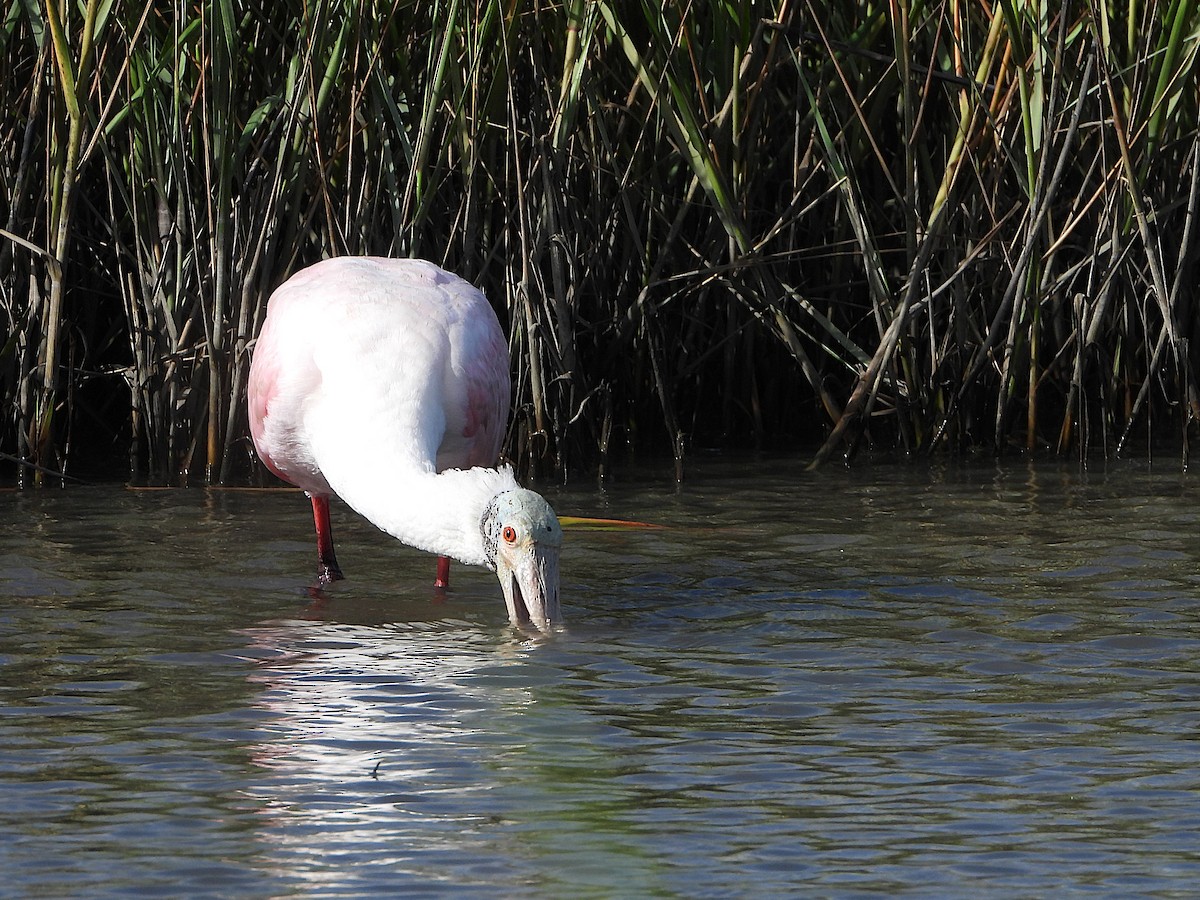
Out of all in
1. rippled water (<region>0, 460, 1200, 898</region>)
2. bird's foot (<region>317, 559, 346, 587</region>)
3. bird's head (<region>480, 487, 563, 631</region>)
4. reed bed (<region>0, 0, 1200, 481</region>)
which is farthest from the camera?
reed bed (<region>0, 0, 1200, 481</region>)

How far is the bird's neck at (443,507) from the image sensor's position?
5.66 metres

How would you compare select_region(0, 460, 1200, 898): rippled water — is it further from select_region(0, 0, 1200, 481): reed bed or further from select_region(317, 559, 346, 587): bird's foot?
select_region(0, 0, 1200, 481): reed bed

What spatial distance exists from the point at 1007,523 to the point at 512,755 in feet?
12.3

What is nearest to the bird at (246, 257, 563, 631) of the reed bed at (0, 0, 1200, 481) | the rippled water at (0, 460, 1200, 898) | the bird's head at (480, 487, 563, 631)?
the bird's head at (480, 487, 563, 631)

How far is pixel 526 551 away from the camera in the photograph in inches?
222

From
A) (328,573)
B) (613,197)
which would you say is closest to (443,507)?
(328,573)

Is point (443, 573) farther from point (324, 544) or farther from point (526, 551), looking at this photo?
point (526, 551)

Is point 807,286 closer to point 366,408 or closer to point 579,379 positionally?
point 579,379

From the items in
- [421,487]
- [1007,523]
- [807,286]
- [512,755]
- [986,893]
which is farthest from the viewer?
[807,286]

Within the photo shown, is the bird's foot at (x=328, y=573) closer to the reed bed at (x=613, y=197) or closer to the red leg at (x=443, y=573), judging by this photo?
the red leg at (x=443, y=573)

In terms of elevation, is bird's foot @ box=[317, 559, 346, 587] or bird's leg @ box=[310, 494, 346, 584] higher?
bird's leg @ box=[310, 494, 346, 584]

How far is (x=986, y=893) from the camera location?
3.73 metres

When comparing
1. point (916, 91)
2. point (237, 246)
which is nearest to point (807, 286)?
point (916, 91)

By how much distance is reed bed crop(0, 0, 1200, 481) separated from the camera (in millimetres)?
8484
